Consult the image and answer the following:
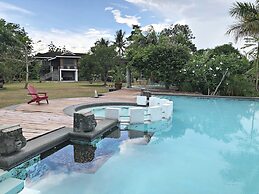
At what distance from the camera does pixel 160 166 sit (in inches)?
199

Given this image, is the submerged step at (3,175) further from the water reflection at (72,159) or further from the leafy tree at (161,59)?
the leafy tree at (161,59)

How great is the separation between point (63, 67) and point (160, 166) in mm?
40114

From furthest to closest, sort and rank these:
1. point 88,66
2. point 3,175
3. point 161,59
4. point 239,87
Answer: point 88,66, point 161,59, point 239,87, point 3,175

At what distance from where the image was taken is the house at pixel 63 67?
4297 cm

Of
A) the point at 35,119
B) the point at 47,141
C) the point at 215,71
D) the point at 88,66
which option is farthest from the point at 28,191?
the point at 88,66

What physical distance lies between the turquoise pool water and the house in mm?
37304

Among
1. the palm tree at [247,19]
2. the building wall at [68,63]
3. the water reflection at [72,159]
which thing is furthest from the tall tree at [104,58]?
the water reflection at [72,159]

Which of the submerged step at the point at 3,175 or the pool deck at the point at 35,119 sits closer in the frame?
the submerged step at the point at 3,175

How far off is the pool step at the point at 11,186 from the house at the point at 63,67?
39.5m

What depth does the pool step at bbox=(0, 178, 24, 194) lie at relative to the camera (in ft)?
11.7

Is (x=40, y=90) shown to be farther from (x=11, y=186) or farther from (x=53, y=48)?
(x=53, y=48)

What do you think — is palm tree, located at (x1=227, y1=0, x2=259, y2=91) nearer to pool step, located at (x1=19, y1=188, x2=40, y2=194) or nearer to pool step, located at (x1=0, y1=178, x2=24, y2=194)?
pool step, located at (x1=19, y1=188, x2=40, y2=194)

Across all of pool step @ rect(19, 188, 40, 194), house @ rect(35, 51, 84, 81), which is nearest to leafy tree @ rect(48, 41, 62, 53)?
house @ rect(35, 51, 84, 81)

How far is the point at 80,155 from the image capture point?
542cm
